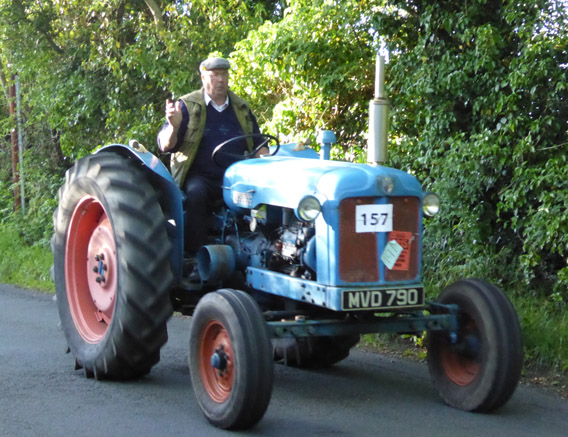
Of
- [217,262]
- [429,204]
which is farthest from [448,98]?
[217,262]

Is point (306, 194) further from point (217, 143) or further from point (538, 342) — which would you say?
point (538, 342)

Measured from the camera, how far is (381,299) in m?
5.02

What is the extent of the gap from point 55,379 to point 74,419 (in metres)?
0.99

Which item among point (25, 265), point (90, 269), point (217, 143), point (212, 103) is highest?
point (212, 103)

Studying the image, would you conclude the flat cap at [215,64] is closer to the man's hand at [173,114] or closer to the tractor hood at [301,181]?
the man's hand at [173,114]

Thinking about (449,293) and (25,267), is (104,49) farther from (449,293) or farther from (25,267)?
(449,293)

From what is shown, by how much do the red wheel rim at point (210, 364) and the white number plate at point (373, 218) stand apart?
→ 0.93 m

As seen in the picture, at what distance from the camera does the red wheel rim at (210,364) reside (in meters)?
4.96

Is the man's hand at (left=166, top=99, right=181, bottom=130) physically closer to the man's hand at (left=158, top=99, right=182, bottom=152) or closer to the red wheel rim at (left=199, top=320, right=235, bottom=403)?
the man's hand at (left=158, top=99, right=182, bottom=152)

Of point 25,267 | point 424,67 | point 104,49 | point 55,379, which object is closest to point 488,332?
point 55,379

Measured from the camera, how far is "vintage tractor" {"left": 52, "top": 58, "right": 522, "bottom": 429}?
5.01 metres

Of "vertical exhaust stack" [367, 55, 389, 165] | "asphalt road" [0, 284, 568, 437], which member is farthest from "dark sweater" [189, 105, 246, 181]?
"asphalt road" [0, 284, 568, 437]

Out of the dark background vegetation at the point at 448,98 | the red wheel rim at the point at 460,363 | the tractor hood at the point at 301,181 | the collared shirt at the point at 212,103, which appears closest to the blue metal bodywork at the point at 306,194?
the tractor hood at the point at 301,181

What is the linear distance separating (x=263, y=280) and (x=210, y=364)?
68 centimetres
